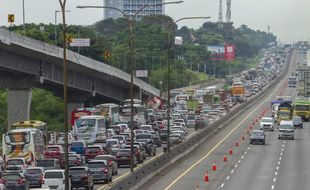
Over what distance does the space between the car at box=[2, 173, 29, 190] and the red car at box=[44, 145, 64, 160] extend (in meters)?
15.9

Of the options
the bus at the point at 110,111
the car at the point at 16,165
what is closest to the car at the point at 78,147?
the car at the point at 16,165

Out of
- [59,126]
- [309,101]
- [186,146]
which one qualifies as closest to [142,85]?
[59,126]

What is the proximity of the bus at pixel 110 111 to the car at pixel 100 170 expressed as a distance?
45.2 metres

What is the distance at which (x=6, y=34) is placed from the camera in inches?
3024

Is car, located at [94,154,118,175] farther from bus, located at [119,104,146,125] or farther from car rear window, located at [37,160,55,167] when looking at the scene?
bus, located at [119,104,146,125]

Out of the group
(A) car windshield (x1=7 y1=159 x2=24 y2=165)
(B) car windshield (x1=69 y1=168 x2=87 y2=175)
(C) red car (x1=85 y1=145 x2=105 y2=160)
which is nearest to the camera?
(B) car windshield (x1=69 y1=168 x2=87 y2=175)

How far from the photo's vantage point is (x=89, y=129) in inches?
3268

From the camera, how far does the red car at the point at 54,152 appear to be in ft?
216

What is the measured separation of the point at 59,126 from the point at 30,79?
35.1 metres

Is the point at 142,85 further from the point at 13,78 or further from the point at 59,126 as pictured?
the point at 13,78

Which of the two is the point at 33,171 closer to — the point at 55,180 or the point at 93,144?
the point at 55,180

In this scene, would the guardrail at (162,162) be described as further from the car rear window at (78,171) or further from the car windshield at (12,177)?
the car windshield at (12,177)

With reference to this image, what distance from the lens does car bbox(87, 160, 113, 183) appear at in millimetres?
53438

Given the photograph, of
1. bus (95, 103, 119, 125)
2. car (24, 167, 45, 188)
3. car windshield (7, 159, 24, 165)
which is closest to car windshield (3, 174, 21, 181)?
car (24, 167, 45, 188)
